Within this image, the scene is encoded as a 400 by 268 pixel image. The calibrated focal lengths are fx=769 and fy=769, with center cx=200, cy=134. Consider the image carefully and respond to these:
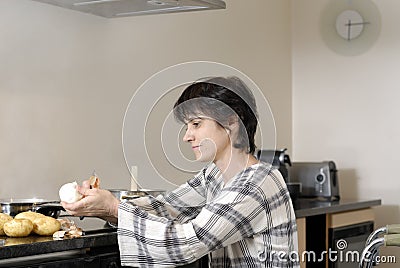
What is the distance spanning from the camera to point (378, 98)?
450 centimetres

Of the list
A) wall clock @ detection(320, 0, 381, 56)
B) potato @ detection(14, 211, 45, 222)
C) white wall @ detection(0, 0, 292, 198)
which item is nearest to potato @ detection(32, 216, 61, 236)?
potato @ detection(14, 211, 45, 222)

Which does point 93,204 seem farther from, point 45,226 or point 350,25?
point 350,25

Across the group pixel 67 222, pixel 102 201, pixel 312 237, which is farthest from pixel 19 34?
pixel 312 237

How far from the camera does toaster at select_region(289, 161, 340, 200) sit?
4.22m

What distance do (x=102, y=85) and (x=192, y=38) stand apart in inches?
29.6

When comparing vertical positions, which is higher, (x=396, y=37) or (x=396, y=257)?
(x=396, y=37)

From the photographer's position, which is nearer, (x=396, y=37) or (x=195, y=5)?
(x=195, y=5)

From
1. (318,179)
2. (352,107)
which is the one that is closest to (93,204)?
(318,179)

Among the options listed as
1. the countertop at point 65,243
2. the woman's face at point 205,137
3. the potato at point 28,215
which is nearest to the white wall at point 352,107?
the countertop at point 65,243

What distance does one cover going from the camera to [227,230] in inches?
77.8

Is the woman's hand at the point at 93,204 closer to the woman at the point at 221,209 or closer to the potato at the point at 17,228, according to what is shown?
the woman at the point at 221,209

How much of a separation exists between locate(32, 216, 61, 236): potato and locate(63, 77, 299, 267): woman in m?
0.16

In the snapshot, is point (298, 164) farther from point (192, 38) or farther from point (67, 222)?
point (67, 222)

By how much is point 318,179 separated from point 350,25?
0.98 m
